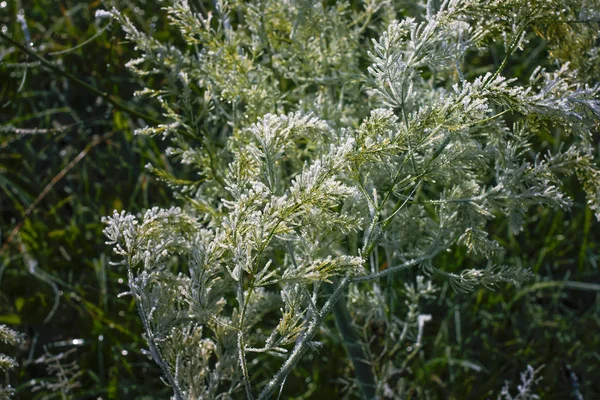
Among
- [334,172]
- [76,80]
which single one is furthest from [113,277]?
[334,172]

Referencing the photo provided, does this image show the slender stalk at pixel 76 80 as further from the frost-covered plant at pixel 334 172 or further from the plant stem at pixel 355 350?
the plant stem at pixel 355 350

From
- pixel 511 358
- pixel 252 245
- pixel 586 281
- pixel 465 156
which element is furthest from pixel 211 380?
pixel 586 281

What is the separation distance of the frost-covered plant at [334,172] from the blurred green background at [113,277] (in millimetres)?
539

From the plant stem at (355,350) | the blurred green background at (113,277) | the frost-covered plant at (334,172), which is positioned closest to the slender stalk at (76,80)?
the frost-covered plant at (334,172)

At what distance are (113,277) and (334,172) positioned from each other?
1.30 metres

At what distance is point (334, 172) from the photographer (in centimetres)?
79

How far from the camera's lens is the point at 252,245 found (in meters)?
0.81

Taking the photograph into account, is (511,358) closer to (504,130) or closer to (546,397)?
(546,397)

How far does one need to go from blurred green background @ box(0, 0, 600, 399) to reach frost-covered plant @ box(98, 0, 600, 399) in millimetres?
539

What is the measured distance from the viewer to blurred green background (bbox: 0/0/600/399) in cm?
179

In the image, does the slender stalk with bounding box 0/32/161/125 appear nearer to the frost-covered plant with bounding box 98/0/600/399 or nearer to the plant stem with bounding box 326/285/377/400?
the frost-covered plant with bounding box 98/0/600/399

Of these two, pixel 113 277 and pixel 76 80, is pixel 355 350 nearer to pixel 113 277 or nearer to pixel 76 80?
pixel 76 80

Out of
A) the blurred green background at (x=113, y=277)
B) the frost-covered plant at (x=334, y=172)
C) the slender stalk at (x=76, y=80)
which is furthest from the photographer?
the blurred green background at (x=113, y=277)

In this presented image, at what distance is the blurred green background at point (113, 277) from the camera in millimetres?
1787
